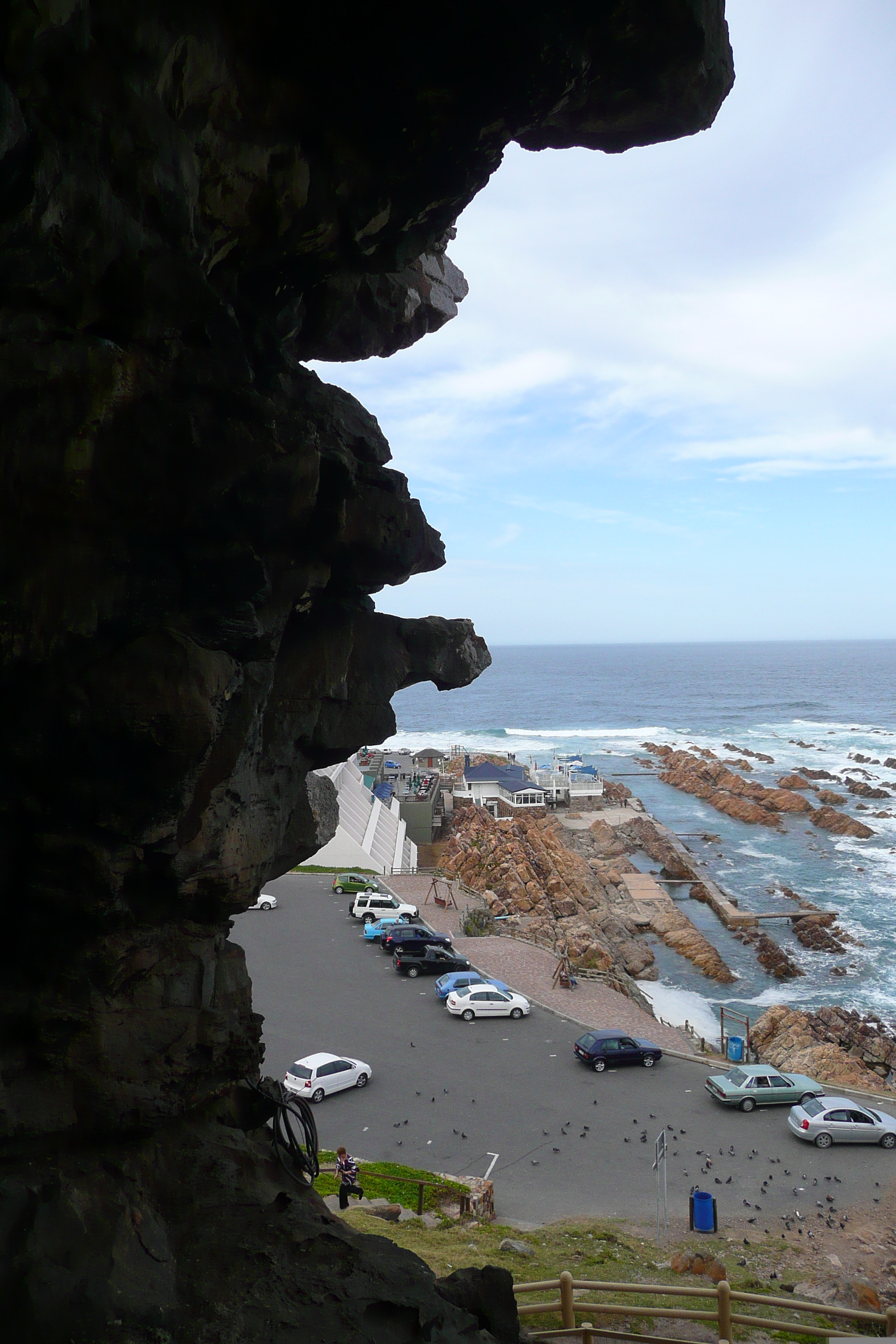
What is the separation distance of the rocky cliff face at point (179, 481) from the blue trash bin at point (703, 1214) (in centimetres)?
961

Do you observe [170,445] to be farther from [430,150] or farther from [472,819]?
[472,819]

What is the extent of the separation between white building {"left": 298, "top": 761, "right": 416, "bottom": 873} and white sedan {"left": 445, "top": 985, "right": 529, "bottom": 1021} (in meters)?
14.6

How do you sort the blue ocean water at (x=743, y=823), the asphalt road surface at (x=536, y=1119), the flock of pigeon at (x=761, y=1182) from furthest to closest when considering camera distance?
the blue ocean water at (x=743, y=823) → the asphalt road surface at (x=536, y=1119) → the flock of pigeon at (x=761, y=1182)

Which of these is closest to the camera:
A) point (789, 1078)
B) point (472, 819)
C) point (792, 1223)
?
point (792, 1223)

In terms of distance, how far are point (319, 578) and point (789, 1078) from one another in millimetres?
20105

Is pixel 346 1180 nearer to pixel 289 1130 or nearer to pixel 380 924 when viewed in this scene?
pixel 289 1130

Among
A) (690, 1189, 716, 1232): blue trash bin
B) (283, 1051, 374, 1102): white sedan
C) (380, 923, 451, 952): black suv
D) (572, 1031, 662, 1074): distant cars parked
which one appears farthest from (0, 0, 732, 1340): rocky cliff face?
(380, 923, 451, 952): black suv

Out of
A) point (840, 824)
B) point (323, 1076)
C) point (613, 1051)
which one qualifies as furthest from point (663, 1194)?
point (840, 824)

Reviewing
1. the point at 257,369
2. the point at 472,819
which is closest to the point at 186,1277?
the point at 257,369

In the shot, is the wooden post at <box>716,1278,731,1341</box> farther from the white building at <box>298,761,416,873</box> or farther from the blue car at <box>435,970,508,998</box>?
the white building at <box>298,761,416,873</box>

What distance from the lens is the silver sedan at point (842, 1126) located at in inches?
771

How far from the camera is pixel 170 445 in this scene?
6941mm

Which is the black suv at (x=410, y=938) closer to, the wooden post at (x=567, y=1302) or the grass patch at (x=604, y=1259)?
the grass patch at (x=604, y=1259)

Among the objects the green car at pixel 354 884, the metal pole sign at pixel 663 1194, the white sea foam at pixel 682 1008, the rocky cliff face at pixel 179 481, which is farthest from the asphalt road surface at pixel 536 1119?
the green car at pixel 354 884
